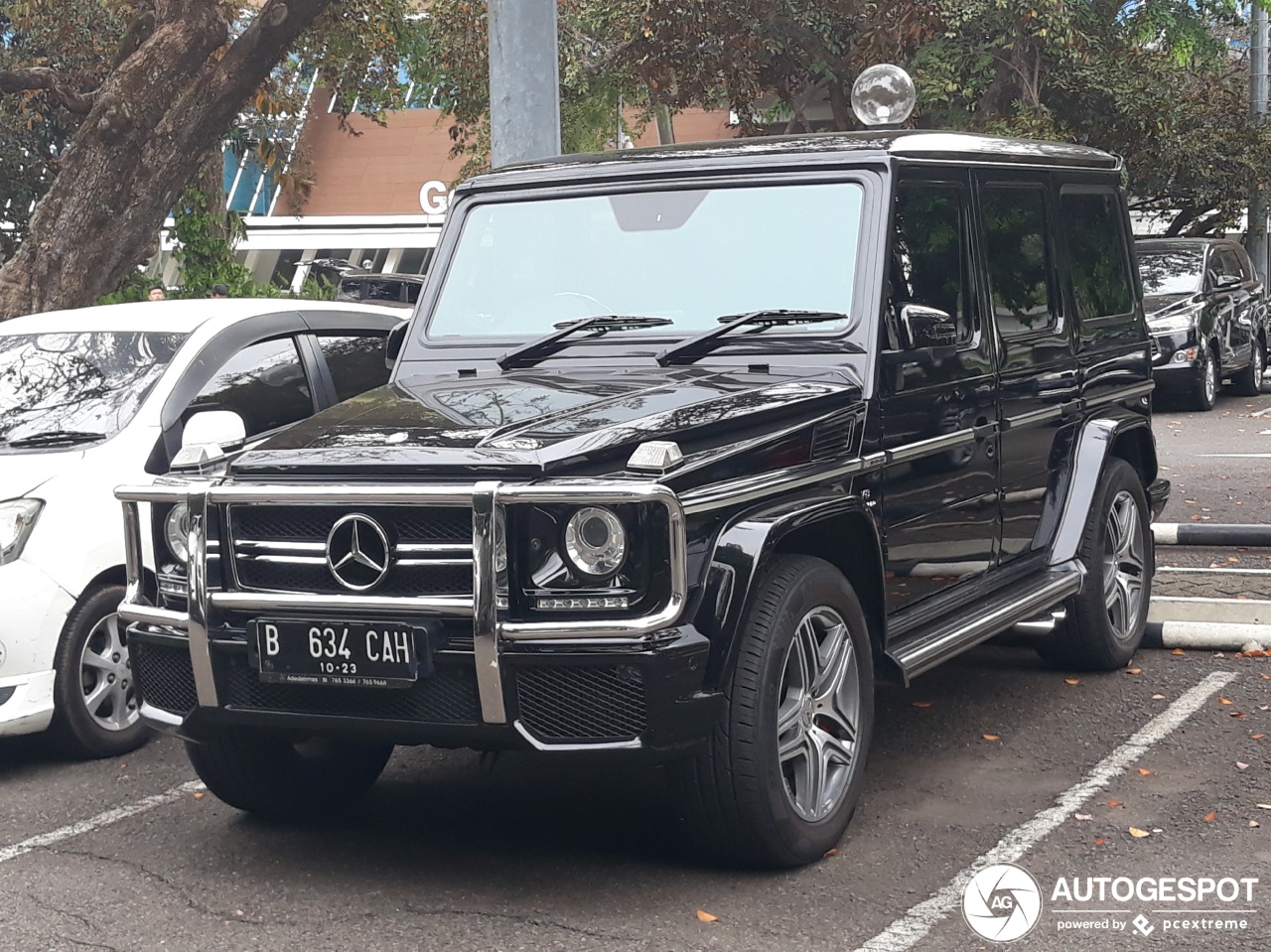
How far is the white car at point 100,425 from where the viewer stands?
241 inches

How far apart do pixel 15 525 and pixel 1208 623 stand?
5.02 metres

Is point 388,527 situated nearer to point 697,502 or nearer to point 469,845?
point 697,502

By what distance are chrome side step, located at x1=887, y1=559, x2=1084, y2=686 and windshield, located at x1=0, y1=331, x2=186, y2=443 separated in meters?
3.24

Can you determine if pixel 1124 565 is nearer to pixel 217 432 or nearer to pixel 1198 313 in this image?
pixel 217 432

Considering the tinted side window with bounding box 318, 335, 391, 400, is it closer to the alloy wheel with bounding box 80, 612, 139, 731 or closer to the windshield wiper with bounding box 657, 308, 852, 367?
the alloy wheel with bounding box 80, 612, 139, 731

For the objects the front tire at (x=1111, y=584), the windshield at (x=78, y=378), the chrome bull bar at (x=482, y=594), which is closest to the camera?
the chrome bull bar at (x=482, y=594)

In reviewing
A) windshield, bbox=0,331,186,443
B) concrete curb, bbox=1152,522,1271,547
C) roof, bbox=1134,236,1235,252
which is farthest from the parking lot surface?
roof, bbox=1134,236,1235,252

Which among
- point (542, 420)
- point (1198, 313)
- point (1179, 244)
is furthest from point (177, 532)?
point (1179, 244)

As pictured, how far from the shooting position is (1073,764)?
580cm

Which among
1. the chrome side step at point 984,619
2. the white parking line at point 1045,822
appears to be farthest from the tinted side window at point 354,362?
the white parking line at point 1045,822

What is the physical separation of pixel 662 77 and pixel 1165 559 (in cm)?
1764

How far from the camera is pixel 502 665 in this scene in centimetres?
424

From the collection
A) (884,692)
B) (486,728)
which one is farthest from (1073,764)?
(486,728)

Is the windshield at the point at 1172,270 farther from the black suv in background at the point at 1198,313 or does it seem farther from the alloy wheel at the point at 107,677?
the alloy wheel at the point at 107,677
